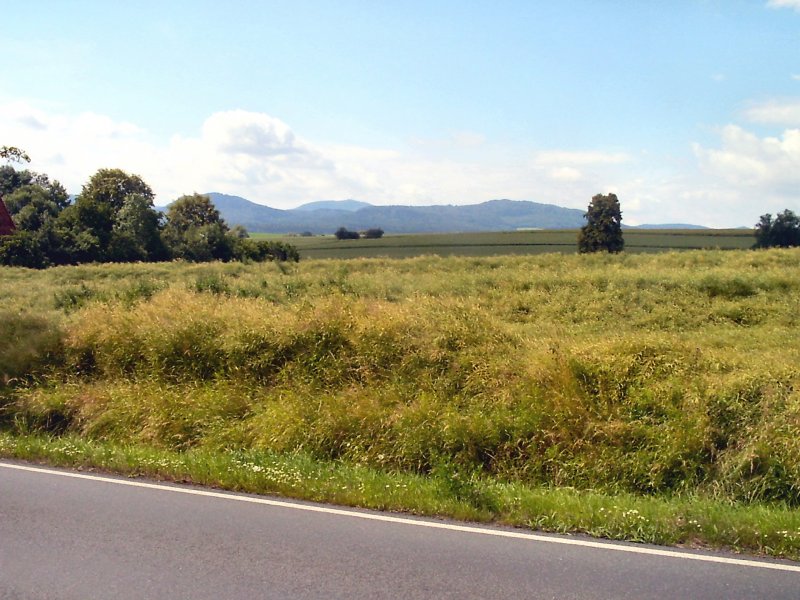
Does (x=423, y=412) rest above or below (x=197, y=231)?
below

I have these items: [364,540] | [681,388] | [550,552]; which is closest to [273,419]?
[364,540]

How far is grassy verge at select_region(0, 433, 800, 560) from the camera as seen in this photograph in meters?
5.54

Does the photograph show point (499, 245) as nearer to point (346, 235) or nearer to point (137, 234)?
point (346, 235)

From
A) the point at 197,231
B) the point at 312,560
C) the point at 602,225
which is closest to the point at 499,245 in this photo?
the point at 602,225

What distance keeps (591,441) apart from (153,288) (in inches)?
546

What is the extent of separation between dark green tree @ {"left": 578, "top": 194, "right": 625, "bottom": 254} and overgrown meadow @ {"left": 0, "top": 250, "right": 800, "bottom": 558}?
5315cm

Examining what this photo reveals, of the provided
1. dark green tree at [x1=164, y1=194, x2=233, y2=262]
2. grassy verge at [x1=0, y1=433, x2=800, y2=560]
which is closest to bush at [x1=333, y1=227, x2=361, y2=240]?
dark green tree at [x1=164, y1=194, x2=233, y2=262]

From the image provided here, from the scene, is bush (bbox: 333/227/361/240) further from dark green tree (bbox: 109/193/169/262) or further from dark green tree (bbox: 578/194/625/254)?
dark green tree (bbox: 578/194/625/254)

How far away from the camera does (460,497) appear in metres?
6.43

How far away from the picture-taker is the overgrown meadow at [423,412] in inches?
261

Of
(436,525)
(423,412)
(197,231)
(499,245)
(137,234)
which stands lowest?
(436,525)

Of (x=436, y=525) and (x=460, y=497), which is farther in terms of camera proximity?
(x=460, y=497)

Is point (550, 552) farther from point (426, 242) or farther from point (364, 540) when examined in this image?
point (426, 242)

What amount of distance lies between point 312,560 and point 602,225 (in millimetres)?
65369
